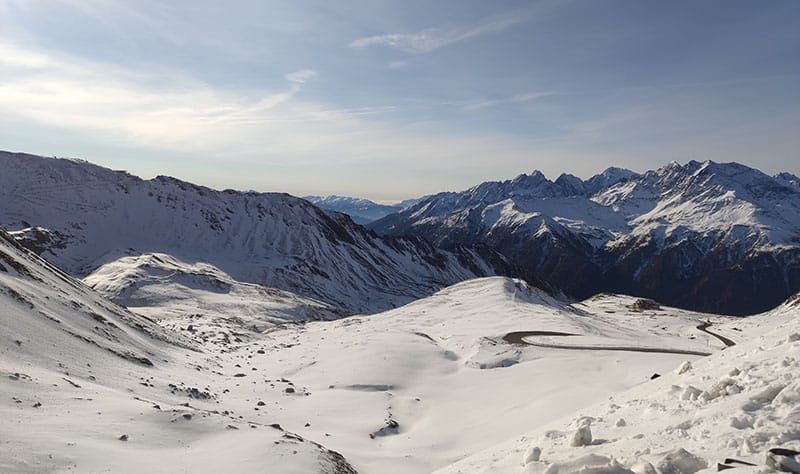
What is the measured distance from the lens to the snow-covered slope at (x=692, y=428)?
950cm

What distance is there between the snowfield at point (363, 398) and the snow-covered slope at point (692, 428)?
5 centimetres

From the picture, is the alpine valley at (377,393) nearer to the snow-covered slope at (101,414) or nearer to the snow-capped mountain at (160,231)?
the snow-covered slope at (101,414)

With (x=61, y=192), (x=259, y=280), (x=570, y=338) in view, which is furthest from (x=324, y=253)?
(x=570, y=338)

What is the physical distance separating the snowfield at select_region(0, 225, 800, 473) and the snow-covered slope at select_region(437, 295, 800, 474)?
0.17 ft

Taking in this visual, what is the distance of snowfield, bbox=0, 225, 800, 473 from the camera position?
1148 cm

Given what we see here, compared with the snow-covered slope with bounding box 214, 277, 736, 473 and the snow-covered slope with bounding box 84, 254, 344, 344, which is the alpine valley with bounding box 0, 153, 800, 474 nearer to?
the snow-covered slope with bounding box 214, 277, 736, 473

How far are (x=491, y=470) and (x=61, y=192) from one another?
188624mm

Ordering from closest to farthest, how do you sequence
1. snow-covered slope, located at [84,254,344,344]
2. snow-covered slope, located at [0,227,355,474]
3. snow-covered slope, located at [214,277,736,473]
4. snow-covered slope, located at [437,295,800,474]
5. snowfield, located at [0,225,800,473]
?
snow-covered slope, located at [437,295,800,474], snowfield, located at [0,225,800,473], snow-covered slope, located at [0,227,355,474], snow-covered slope, located at [214,277,736,473], snow-covered slope, located at [84,254,344,344]

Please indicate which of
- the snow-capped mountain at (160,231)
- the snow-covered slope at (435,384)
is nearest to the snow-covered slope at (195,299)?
the snow-capped mountain at (160,231)

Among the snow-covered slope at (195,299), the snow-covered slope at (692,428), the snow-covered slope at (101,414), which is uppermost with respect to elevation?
the snow-covered slope at (692,428)

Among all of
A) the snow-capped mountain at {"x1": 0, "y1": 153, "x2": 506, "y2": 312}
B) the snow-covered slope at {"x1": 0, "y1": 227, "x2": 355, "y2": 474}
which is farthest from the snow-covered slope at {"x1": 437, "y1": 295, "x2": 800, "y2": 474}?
the snow-capped mountain at {"x1": 0, "y1": 153, "x2": 506, "y2": 312}

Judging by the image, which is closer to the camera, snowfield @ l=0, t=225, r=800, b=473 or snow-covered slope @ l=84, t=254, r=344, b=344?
snowfield @ l=0, t=225, r=800, b=473

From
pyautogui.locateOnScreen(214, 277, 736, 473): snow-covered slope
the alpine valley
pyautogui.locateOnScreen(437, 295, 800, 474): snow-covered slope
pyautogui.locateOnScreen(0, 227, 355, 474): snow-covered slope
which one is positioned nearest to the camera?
pyautogui.locateOnScreen(437, 295, 800, 474): snow-covered slope

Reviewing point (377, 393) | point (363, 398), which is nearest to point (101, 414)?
point (363, 398)
